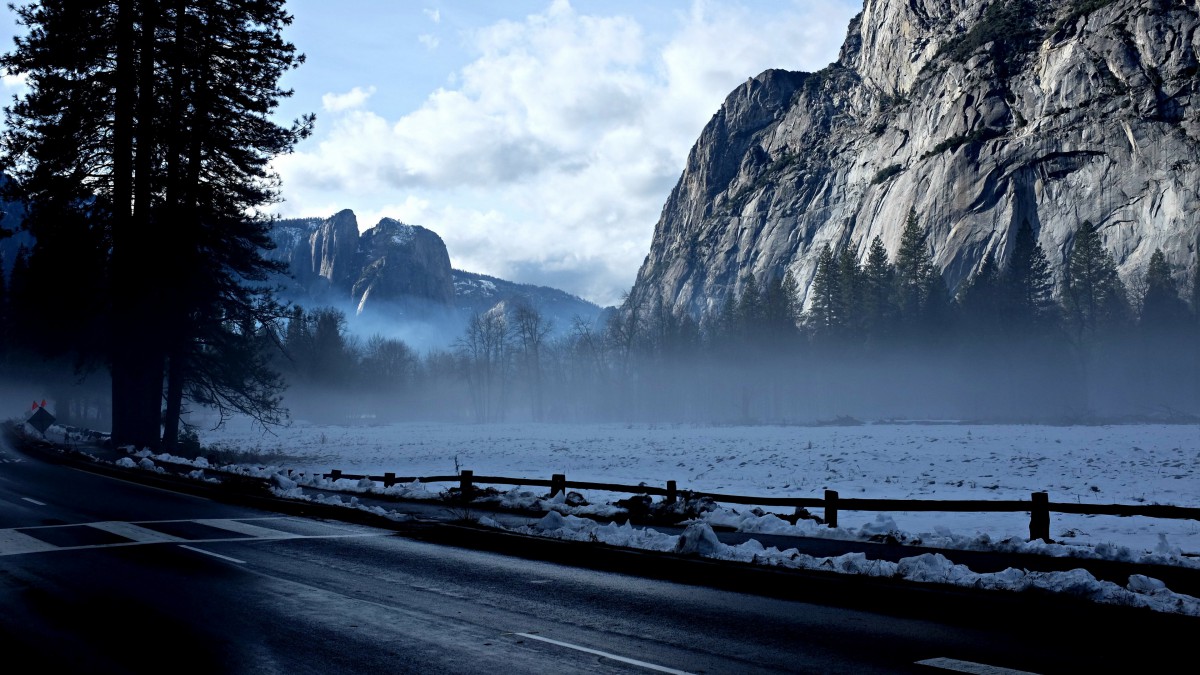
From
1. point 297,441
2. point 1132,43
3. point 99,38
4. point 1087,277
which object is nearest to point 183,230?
point 99,38

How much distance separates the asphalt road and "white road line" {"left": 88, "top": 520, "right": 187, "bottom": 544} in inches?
5.3

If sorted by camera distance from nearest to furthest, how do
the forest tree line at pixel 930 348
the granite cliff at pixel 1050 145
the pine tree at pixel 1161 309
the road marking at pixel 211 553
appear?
1. the road marking at pixel 211 553
2. the forest tree line at pixel 930 348
3. the pine tree at pixel 1161 309
4. the granite cliff at pixel 1050 145

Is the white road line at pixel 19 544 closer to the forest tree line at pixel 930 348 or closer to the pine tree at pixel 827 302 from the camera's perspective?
the forest tree line at pixel 930 348

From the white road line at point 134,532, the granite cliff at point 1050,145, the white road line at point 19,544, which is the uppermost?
the granite cliff at point 1050,145

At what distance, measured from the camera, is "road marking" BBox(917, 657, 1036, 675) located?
700 centimetres

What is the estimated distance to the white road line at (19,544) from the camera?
12.3m

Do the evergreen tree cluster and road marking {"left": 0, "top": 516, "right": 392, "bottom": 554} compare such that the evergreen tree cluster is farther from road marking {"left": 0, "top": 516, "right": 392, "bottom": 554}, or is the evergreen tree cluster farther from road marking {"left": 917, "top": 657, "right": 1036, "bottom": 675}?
road marking {"left": 917, "top": 657, "right": 1036, "bottom": 675}

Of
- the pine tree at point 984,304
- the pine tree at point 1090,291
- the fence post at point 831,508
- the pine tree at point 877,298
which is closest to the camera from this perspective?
the fence post at point 831,508

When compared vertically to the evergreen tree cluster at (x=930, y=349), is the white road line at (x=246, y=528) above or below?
below

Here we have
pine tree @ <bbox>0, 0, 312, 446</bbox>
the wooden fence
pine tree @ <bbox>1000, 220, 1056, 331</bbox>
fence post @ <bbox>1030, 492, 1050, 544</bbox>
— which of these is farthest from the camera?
pine tree @ <bbox>1000, 220, 1056, 331</bbox>

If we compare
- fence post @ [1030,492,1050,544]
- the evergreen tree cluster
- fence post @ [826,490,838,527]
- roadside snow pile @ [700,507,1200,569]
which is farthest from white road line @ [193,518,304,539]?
the evergreen tree cluster

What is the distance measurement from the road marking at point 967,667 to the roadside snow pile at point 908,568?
3.55 metres

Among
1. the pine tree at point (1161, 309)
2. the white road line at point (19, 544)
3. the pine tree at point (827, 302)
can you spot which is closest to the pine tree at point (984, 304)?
the pine tree at point (827, 302)

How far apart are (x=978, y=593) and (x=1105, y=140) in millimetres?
154146
